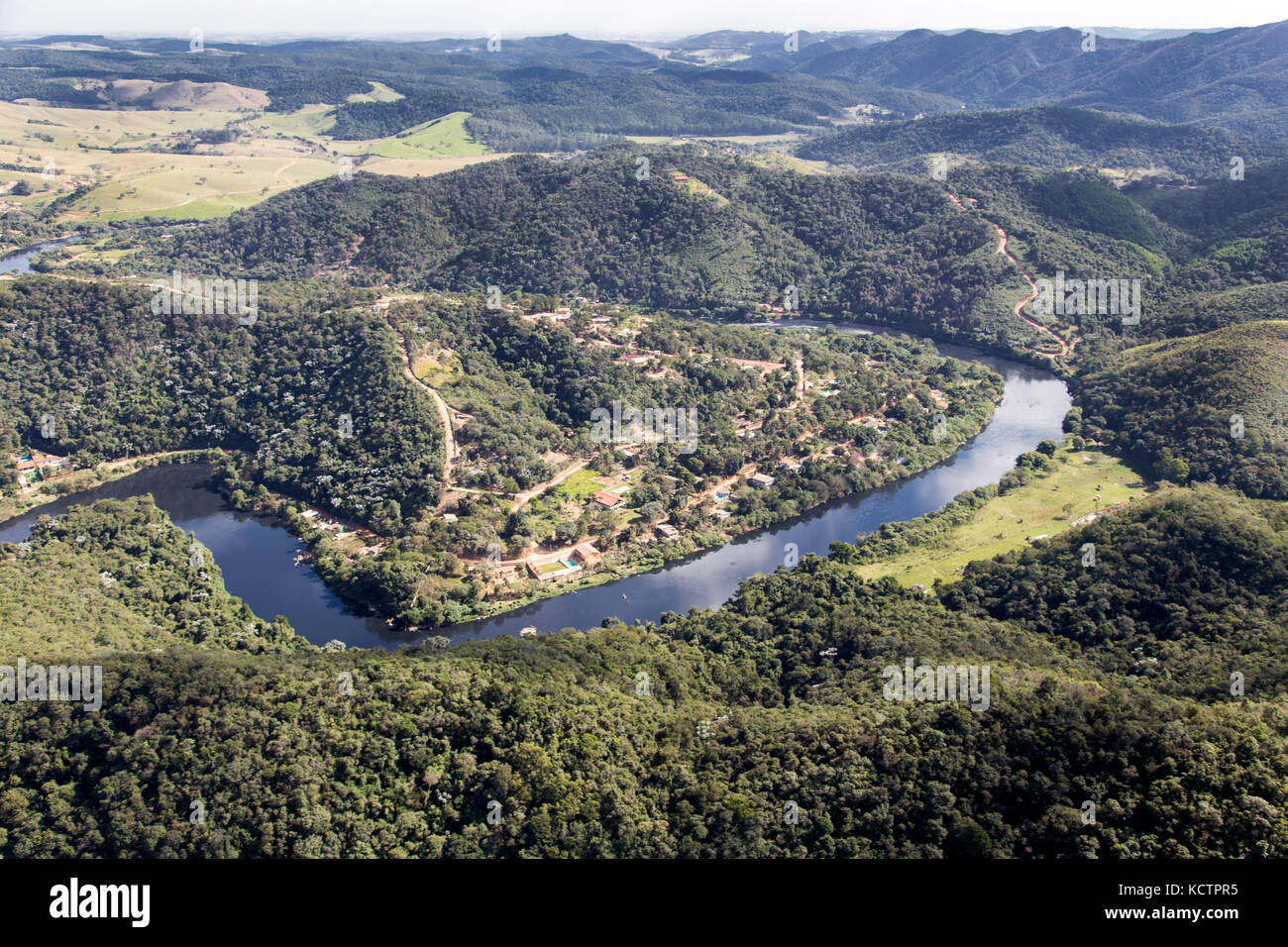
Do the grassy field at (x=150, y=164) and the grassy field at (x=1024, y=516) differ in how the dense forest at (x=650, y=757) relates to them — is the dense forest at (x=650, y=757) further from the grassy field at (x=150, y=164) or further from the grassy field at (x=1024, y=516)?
the grassy field at (x=150, y=164)

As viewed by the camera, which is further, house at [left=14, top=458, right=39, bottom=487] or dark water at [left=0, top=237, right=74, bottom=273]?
dark water at [left=0, top=237, right=74, bottom=273]

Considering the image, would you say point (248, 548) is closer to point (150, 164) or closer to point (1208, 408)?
point (1208, 408)

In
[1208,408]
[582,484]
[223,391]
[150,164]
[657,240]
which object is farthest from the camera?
[150,164]

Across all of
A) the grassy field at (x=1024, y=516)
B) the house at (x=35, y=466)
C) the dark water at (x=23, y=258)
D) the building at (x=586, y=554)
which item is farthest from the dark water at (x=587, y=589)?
the dark water at (x=23, y=258)

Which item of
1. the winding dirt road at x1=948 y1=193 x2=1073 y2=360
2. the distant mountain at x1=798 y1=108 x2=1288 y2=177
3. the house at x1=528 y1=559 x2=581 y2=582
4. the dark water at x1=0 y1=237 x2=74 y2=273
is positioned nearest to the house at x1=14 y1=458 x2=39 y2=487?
the house at x1=528 y1=559 x2=581 y2=582

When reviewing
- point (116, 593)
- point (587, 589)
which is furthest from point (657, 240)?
point (116, 593)

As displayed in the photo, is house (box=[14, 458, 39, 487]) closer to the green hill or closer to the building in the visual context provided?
the building
